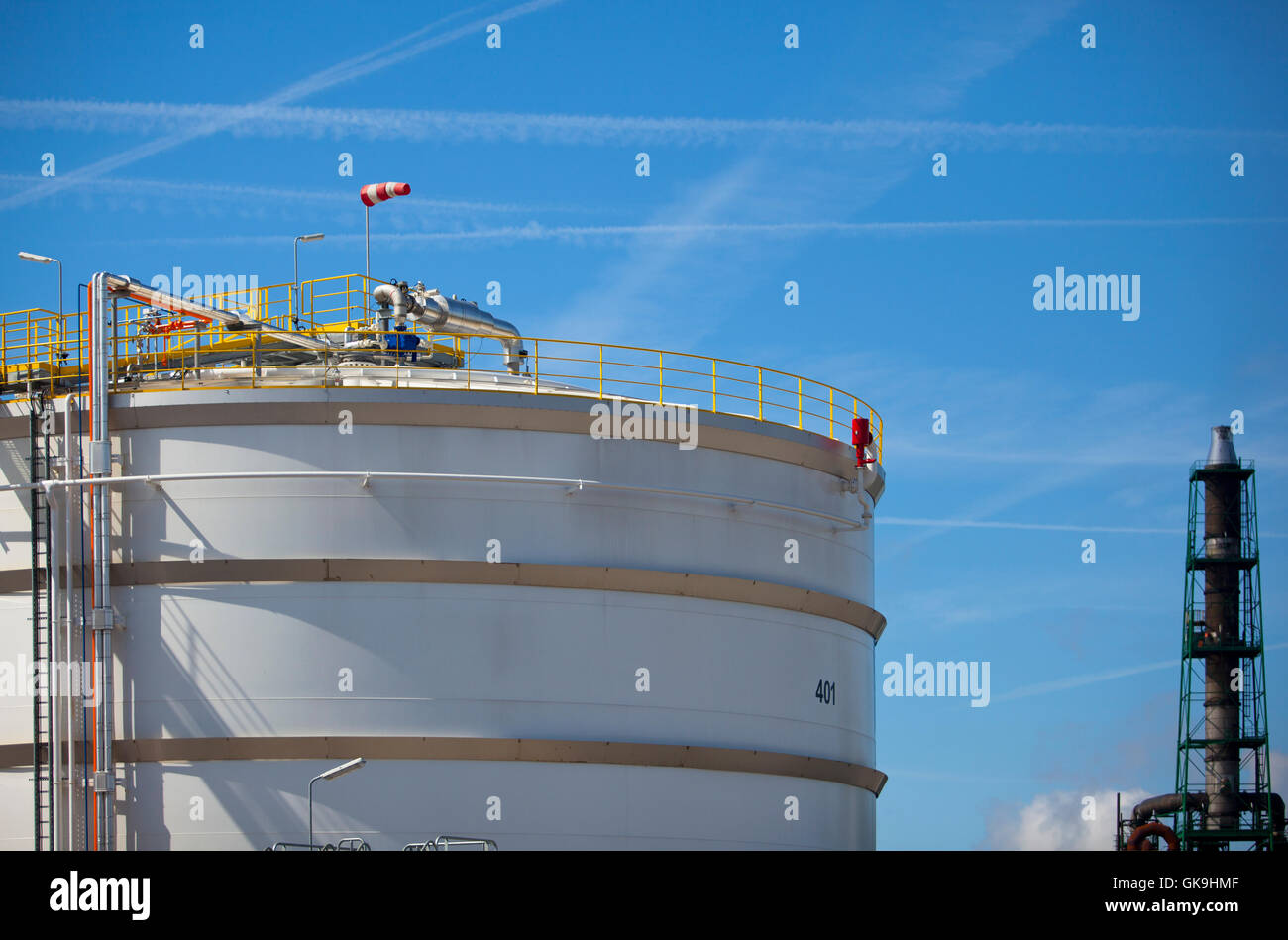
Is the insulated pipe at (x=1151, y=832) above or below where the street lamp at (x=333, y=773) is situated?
below

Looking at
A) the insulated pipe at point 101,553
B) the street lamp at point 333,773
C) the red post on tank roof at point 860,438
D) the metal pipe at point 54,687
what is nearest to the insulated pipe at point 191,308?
the insulated pipe at point 101,553

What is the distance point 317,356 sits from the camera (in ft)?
108

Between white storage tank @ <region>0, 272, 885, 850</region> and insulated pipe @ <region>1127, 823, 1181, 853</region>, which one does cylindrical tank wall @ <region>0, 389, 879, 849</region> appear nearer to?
white storage tank @ <region>0, 272, 885, 850</region>

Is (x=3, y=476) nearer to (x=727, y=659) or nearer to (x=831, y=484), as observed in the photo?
(x=727, y=659)

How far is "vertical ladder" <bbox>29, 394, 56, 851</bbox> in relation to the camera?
92.4ft

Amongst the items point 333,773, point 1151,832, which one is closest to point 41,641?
point 333,773

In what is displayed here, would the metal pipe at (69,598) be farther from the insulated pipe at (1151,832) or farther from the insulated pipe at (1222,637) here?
the insulated pipe at (1222,637)

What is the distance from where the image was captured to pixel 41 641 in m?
28.9

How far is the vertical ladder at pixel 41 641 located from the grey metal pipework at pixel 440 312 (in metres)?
6.52

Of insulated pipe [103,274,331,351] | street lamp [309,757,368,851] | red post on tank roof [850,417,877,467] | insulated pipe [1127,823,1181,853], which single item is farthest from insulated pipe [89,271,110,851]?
insulated pipe [1127,823,1181,853]

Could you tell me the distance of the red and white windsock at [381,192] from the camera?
34.3 metres

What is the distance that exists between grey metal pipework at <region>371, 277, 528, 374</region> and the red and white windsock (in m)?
2.40
